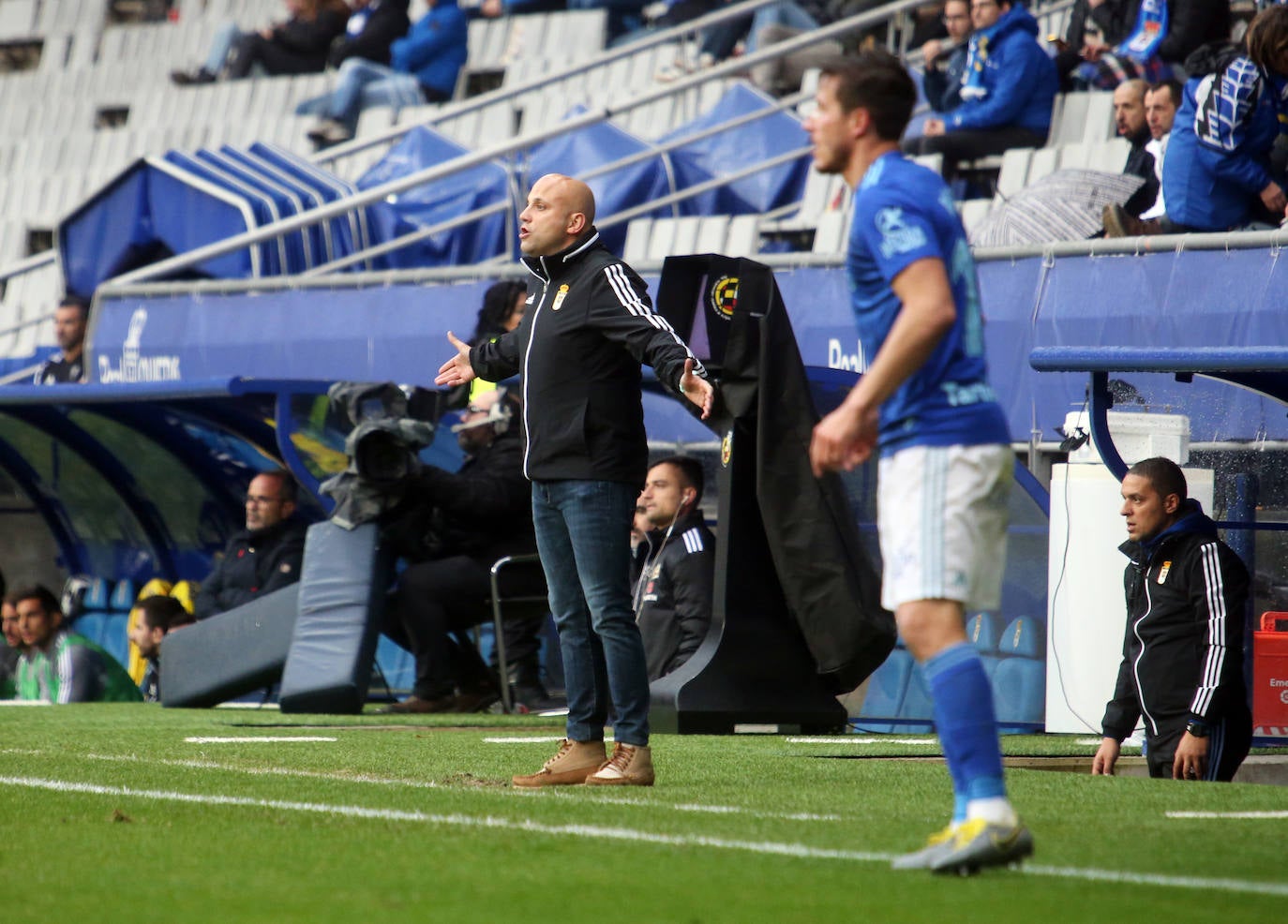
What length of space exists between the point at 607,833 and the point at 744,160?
11.1 meters

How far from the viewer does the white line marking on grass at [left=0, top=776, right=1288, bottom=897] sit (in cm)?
386

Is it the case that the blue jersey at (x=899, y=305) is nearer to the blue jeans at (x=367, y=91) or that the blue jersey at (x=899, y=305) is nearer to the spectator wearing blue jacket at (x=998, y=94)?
the spectator wearing blue jacket at (x=998, y=94)

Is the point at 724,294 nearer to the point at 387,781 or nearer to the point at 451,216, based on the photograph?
the point at 387,781

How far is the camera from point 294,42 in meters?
22.4

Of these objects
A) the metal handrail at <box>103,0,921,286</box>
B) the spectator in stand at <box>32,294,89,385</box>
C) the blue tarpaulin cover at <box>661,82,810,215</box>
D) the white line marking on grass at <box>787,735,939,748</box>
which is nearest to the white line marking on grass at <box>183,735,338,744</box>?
the white line marking on grass at <box>787,735,939,748</box>

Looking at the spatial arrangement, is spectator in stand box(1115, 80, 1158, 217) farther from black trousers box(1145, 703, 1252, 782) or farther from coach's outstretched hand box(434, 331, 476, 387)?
coach's outstretched hand box(434, 331, 476, 387)

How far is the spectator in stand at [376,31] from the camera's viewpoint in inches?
829

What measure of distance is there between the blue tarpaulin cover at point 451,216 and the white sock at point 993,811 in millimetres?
10849

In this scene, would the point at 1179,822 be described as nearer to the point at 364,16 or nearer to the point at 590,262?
the point at 590,262

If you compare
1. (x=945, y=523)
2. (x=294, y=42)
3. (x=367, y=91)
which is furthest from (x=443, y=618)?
(x=294, y=42)

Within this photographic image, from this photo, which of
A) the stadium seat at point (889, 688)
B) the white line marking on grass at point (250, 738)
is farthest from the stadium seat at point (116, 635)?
the stadium seat at point (889, 688)

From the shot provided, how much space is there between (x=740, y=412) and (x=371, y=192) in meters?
7.08

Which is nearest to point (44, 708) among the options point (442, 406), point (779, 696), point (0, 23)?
point (442, 406)

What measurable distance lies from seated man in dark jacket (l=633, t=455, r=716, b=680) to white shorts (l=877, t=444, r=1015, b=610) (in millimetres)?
4852
